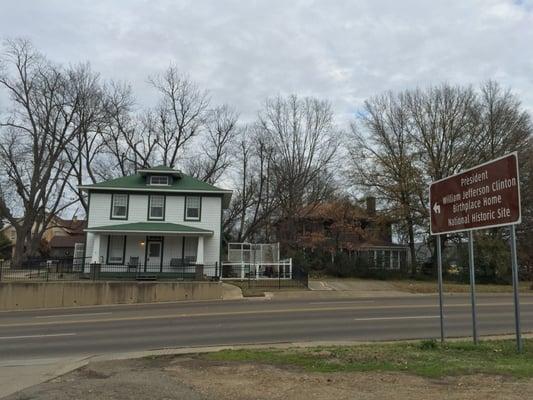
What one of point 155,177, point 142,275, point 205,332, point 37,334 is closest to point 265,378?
point 205,332

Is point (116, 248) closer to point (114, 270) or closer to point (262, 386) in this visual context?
point (114, 270)

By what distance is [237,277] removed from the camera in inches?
1452

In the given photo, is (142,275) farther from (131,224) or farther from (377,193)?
(377,193)

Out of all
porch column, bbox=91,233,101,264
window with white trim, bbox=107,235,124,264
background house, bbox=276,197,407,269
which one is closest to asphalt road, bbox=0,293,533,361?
porch column, bbox=91,233,101,264

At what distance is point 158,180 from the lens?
128ft

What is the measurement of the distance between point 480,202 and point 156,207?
97.0 ft

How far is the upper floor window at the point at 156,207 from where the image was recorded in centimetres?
3812

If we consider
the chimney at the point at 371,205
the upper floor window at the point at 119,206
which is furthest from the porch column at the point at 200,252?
the chimney at the point at 371,205

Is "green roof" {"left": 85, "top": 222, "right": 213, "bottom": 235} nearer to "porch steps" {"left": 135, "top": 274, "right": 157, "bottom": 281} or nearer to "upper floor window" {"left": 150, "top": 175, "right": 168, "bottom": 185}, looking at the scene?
"porch steps" {"left": 135, "top": 274, "right": 157, "bottom": 281}

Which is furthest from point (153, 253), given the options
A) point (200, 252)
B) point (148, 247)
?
point (200, 252)

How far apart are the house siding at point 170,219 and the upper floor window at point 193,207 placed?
0.72 ft

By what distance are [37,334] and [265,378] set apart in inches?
427

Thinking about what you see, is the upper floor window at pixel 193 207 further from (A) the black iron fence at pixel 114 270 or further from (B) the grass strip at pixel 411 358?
(B) the grass strip at pixel 411 358

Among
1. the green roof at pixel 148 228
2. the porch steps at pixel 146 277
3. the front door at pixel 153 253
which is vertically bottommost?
the porch steps at pixel 146 277
